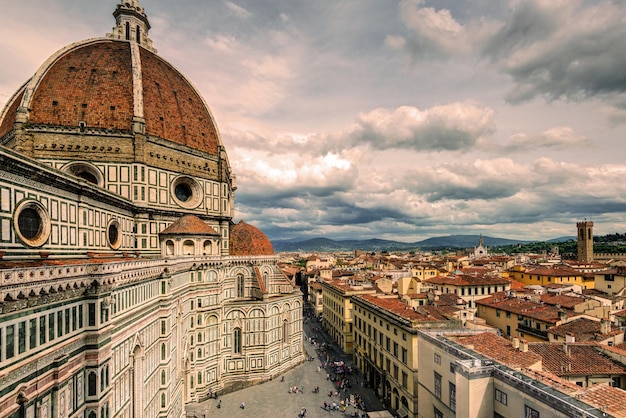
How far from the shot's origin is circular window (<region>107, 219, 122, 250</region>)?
27434mm

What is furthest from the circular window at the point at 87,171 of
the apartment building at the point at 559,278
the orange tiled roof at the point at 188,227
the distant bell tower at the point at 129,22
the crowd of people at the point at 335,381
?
the apartment building at the point at 559,278

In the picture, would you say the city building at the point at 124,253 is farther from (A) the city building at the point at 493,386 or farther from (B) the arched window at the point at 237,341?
(A) the city building at the point at 493,386

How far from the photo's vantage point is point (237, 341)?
41.1m

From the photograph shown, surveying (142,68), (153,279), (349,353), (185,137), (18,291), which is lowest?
(349,353)

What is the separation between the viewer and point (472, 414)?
18.9 m

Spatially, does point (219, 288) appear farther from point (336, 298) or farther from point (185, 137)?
point (336, 298)

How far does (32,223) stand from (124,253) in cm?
1091

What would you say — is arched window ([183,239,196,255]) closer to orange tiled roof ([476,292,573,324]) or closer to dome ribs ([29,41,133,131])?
dome ribs ([29,41,133,131])

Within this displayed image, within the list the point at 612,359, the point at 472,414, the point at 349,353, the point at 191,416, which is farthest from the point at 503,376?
the point at 349,353

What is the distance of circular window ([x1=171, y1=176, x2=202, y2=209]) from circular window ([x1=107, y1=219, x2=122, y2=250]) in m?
9.61

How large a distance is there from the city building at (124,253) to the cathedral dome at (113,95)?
0.14 meters

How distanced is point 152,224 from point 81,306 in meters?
21.9

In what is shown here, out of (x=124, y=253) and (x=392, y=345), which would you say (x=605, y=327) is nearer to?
(x=392, y=345)

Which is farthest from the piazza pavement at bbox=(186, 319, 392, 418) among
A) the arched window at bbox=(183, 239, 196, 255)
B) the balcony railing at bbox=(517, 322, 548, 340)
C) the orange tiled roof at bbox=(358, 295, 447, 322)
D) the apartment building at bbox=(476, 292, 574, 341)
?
the balcony railing at bbox=(517, 322, 548, 340)
